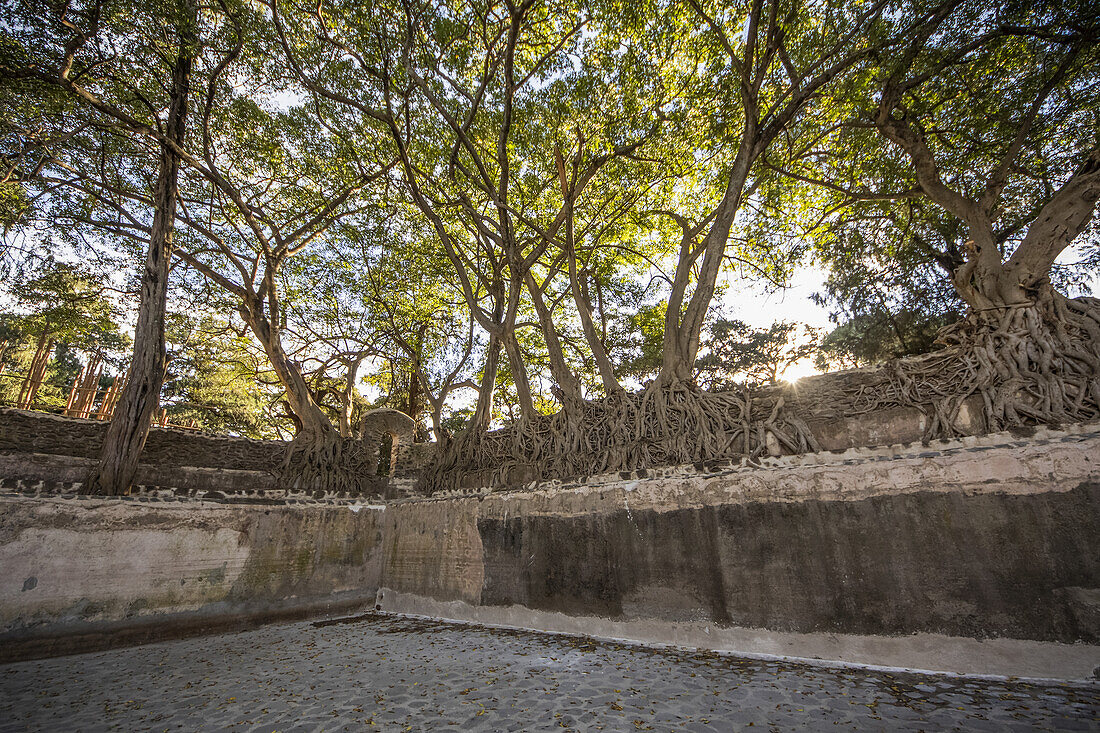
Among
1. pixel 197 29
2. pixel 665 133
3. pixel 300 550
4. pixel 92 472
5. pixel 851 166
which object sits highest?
pixel 197 29

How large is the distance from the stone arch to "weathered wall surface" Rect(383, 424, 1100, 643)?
13.7 ft

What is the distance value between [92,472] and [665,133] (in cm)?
1057

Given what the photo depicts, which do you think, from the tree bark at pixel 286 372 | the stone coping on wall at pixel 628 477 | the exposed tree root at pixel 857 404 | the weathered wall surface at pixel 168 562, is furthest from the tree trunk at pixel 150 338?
the exposed tree root at pixel 857 404

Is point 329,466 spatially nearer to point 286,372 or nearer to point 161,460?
point 161,460

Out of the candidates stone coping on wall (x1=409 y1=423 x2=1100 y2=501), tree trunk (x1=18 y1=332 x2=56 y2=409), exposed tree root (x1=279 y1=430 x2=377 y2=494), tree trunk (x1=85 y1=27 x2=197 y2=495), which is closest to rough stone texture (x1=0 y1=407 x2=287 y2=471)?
exposed tree root (x1=279 y1=430 x2=377 y2=494)

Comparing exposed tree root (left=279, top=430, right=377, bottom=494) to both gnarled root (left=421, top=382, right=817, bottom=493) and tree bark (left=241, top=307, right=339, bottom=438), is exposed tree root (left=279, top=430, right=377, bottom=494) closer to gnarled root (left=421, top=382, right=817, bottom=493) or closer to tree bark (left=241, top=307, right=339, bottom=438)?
tree bark (left=241, top=307, right=339, bottom=438)

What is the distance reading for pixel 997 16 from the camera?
19.0 feet

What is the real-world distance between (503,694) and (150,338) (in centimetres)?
762

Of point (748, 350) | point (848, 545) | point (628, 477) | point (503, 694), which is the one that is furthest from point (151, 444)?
point (748, 350)

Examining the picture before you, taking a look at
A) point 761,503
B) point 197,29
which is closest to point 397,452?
point 761,503

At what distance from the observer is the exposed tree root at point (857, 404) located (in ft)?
11.4

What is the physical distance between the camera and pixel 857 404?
13.8 feet

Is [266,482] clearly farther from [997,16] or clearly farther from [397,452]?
[997,16]

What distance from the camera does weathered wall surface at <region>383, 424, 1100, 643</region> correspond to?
10.4 feet
